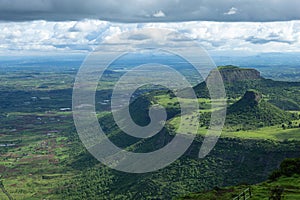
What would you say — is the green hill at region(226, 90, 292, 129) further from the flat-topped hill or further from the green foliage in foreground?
the green foliage in foreground

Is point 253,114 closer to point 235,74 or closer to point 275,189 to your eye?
point 235,74

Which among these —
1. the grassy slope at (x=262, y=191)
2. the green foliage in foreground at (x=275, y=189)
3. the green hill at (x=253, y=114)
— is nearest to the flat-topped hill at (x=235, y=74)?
the green hill at (x=253, y=114)

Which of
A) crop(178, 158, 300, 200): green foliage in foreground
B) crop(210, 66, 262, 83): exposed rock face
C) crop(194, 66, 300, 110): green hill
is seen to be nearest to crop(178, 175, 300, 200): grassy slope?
crop(178, 158, 300, 200): green foliage in foreground

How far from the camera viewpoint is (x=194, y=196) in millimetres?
43094

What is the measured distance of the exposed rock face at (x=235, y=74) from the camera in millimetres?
160125

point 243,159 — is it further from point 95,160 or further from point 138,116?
point 138,116

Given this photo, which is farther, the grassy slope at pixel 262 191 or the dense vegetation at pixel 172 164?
the dense vegetation at pixel 172 164

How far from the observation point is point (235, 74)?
163250 millimetres

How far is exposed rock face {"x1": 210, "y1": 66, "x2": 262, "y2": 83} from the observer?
16012cm

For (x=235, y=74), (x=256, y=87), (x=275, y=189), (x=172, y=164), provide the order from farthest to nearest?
(x=235, y=74), (x=256, y=87), (x=172, y=164), (x=275, y=189)

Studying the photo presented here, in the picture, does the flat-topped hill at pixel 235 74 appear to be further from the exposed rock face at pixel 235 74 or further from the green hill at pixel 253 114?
the green hill at pixel 253 114

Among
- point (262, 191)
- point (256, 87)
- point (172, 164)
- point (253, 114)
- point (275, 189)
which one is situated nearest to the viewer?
point (275, 189)

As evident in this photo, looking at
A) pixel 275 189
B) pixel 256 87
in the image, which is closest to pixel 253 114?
pixel 256 87

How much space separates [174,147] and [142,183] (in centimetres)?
1003
